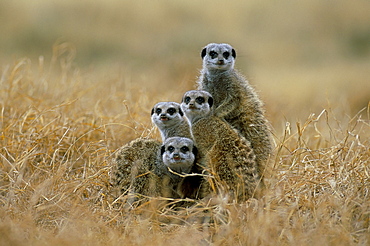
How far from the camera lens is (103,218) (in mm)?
3170

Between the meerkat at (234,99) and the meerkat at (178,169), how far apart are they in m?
0.40

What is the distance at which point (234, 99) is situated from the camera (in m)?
3.72

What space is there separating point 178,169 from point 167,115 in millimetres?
467

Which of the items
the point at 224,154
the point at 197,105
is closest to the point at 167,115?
the point at 197,105

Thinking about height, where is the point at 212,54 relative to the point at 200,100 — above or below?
above

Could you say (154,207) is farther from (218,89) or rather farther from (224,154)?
(218,89)

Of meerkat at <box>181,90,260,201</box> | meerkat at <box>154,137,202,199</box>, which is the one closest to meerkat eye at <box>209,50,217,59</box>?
meerkat at <box>181,90,260,201</box>

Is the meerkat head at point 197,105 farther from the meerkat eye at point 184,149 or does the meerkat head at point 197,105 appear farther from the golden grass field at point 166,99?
the golden grass field at point 166,99

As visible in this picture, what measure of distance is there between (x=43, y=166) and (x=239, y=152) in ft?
4.19

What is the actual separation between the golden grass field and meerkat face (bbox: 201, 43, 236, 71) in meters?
0.39

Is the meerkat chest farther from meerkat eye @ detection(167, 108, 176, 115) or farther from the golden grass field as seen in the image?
the golden grass field

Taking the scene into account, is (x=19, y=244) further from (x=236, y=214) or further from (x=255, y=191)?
(x=255, y=191)

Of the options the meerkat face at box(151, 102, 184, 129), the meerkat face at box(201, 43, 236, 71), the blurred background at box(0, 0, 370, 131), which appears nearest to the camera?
the meerkat face at box(151, 102, 184, 129)

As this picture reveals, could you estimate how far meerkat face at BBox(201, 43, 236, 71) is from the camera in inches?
151
